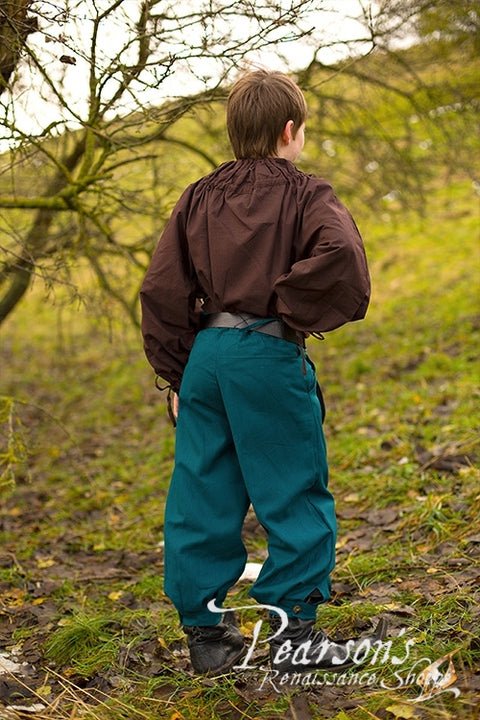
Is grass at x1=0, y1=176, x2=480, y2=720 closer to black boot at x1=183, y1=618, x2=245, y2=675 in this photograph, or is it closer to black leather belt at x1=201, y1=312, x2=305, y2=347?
black boot at x1=183, y1=618, x2=245, y2=675

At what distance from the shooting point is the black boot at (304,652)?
265 centimetres

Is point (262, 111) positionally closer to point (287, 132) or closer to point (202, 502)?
point (287, 132)

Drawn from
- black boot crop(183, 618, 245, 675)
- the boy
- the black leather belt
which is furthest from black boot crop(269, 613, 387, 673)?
the black leather belt

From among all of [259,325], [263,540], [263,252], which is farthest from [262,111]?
[263,540]

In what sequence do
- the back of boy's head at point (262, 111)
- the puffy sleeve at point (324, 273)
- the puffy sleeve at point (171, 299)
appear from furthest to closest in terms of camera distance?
the puffy sleeve at point (171, 299), the back of boy's head at point (262, 111), the puffy sleeve at point (324, 273)

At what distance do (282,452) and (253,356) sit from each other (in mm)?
326

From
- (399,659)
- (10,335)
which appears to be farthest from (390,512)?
(10,335)

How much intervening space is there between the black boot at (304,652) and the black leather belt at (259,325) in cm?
93

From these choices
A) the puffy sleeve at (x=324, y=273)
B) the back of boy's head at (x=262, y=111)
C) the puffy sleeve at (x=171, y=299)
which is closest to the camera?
the puffy sleeve at (x=324, y=273)

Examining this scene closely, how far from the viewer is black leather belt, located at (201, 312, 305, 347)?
2.55m

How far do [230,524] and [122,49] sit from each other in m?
1.89

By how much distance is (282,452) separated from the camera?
2.58 m

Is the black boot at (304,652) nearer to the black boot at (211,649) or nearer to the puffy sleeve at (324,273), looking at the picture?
the black boot at (211,649)

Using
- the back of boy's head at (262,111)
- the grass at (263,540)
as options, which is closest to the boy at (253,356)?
the back of boy's head at (262,111)
